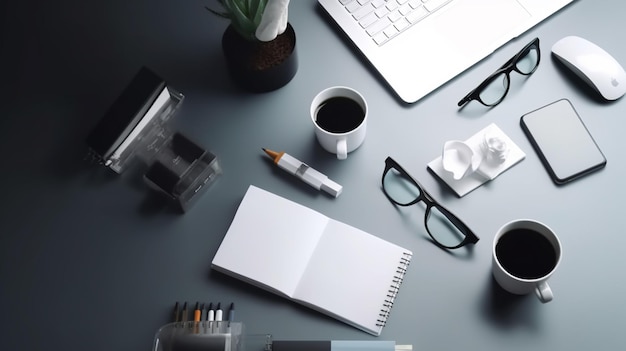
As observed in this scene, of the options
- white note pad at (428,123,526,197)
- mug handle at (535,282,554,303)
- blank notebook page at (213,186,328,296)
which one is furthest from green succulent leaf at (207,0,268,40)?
mug handle at (535,282,554,303)

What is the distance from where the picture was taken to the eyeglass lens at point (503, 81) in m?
1.25

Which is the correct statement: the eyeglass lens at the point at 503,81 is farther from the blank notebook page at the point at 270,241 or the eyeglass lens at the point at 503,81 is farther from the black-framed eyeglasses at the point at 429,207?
the blank notebook page at the point at 270,241

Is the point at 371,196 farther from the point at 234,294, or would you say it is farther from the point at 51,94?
the point at 51,94

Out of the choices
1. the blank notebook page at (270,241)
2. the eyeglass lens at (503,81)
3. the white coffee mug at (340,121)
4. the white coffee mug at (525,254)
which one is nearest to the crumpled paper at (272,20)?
the white coffee mug at (340,121)

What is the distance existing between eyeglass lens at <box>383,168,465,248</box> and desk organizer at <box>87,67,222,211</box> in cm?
29

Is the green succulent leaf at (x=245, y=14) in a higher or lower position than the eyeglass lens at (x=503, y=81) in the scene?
higher

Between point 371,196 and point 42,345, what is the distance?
1.87 ft

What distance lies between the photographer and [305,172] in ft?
3.98

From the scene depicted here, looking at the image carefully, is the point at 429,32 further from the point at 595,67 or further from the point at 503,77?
the point at 595,67

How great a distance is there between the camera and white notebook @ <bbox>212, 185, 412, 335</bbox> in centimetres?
112

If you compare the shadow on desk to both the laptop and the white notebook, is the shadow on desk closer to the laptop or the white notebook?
the white notebook

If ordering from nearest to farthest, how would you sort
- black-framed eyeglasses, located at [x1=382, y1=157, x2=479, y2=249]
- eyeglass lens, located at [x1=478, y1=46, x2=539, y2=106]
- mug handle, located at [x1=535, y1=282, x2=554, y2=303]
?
mug handle, located at [x1=535, y1=282, x2=554, y2=303] → black-framed eyeglasses, located at [x1=382, y1=157, x2=479, y2=249] → eyeglass lens, located at [x1=478, y1=46, x2=539, y2=106]

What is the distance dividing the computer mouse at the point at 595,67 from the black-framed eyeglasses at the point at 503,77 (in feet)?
0.16

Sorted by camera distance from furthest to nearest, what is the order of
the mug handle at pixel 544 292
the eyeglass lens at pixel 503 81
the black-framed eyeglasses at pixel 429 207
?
the eyeglass lens at pixel 503 81 → the black-framed eyeglasses at pixel 429 207 → the mug handle at pixel 544 292
